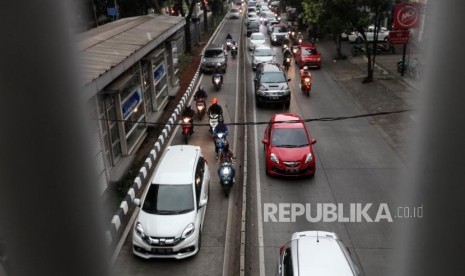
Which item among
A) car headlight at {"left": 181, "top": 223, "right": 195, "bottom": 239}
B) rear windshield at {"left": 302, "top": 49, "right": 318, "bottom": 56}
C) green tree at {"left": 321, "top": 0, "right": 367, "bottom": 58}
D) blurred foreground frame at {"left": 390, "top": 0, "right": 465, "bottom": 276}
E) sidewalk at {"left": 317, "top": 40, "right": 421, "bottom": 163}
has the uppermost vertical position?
blurred foreground frame at {"left": 390, "top": 0, "right": 465, "bottom": 276}

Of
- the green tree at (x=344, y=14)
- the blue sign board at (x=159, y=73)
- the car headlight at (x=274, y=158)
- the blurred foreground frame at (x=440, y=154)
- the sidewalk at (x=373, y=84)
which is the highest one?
the blurred foreground frame at (x=440, y=154)

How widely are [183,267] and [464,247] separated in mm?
9148

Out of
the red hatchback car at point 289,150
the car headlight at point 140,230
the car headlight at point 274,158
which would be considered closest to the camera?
the car headlight at point 140,230

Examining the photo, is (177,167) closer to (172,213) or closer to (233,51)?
(172,213)

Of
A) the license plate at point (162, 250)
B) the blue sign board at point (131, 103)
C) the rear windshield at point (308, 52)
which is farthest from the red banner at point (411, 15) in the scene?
the rear windshield at point (308, 52)

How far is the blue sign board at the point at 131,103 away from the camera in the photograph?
48.0ft

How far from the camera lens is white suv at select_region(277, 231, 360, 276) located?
283 inches

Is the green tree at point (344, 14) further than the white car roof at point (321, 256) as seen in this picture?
Yes

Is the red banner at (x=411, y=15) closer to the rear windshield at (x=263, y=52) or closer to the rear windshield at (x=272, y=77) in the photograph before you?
the rear windshield at (x=272, y=77)

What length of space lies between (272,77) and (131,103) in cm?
876

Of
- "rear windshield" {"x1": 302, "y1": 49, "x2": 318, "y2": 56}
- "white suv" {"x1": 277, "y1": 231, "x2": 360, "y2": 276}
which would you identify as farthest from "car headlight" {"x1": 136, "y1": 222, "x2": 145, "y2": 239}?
"rear windshield" {"x1": 302, "y1": 49, "x2": 318, "y2": 56}

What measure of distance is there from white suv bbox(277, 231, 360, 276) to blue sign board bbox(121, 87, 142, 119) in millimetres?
8411

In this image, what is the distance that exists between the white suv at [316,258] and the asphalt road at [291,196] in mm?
806

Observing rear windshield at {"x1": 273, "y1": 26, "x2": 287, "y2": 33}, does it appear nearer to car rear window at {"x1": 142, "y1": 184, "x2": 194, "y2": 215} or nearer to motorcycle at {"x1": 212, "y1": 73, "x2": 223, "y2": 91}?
motorcycle at {"x1": 212, "y1": 73, "x2": 223, "y2": 91}
